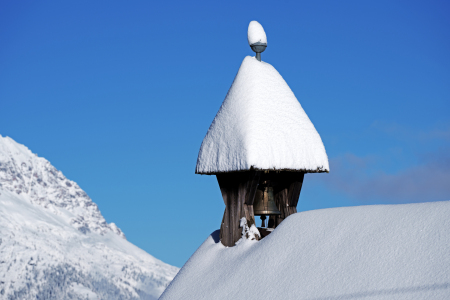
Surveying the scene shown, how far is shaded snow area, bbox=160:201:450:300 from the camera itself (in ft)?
15.6

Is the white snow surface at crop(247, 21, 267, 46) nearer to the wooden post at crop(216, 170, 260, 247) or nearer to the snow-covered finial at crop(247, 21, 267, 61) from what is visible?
the snow-covered finial at crop(247, 21, 267, 61)

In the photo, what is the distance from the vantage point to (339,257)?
5.53 metres

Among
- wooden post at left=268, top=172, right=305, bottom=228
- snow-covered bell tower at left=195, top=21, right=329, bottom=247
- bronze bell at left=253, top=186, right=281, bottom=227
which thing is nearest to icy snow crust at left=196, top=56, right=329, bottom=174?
snow-covered bell tower at left=195, top=21, right=329, bottom=247

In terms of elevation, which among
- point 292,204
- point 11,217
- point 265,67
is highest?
point 11,217

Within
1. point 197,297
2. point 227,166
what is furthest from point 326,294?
point 227,166

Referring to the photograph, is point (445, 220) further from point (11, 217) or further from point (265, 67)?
point (11, 217)

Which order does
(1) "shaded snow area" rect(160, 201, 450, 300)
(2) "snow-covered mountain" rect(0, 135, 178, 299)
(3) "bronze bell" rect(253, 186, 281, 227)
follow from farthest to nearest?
(2) "snow-covered mountain" rect(0, 135, 178, 299)
(3) "bronze bell" rect(253, 186, 281, 227)
(1) "shaded snow area" rect(160, 201, 450, 300)

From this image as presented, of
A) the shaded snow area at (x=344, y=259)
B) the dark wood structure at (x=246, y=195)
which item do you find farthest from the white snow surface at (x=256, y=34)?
the shaded snow area at (x=344, y=259)

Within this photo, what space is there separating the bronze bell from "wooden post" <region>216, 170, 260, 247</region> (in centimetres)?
48

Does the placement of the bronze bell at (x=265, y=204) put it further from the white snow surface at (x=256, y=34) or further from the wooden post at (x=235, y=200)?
the white snow surface at (x=256, y=34)

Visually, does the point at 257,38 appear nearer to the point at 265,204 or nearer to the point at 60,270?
the point at 265,204

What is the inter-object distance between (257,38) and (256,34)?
64 millimetres

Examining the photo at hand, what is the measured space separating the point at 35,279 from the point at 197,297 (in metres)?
165

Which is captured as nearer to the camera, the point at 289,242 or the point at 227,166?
the point at 289,242
